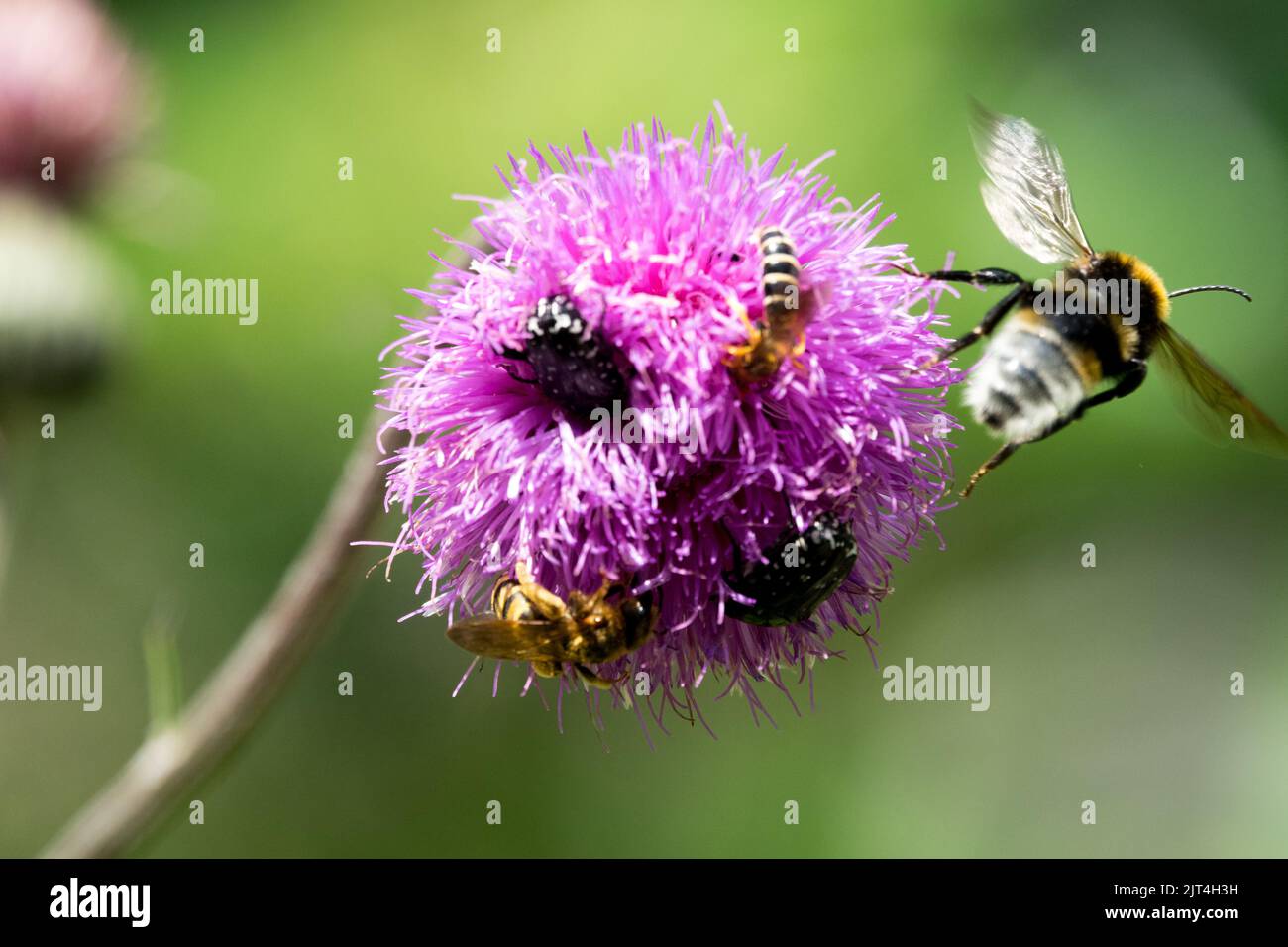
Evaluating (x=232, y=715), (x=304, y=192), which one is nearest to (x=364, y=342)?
(x=304, y=192)

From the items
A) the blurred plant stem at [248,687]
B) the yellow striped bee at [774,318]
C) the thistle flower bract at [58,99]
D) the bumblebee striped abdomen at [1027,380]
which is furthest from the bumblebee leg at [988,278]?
the thistle flower bract at [58,99]

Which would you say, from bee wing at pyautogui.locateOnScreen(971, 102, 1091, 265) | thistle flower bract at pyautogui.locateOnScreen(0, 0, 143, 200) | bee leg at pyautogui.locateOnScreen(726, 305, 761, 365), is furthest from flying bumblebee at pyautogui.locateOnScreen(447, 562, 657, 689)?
thistle flower bract at pyautogui.locateOnScreen(0, 0, 143, 200)

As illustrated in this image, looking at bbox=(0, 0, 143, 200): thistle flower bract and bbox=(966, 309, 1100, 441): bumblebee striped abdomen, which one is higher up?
bbox=(0, 0, 143, 200): thistle flower bract

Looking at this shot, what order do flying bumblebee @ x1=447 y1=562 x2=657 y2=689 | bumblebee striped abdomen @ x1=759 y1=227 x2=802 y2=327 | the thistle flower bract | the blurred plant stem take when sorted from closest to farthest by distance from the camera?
1. bumblebee striped abdomen @ x1=759 y1=227 x2=802 y2=327
2. flying bumblebee @ x1=447 y1=562 x2=657 y2=689
3. the blurred plant stem
4. the thistle flower bract

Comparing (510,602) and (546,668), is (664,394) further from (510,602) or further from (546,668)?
→ (546,668)

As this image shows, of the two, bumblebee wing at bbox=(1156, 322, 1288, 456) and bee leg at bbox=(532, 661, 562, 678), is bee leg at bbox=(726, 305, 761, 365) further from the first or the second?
bumblebee wing at bbox=(1156, 322, 1288, 456)

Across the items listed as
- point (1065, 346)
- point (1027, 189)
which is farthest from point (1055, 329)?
point (1027, 189)

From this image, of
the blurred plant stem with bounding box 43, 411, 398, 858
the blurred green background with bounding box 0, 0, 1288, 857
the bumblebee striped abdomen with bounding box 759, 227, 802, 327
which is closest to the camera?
the bumblebee striped abdomen with bounding box 759, 227, 802, 327
